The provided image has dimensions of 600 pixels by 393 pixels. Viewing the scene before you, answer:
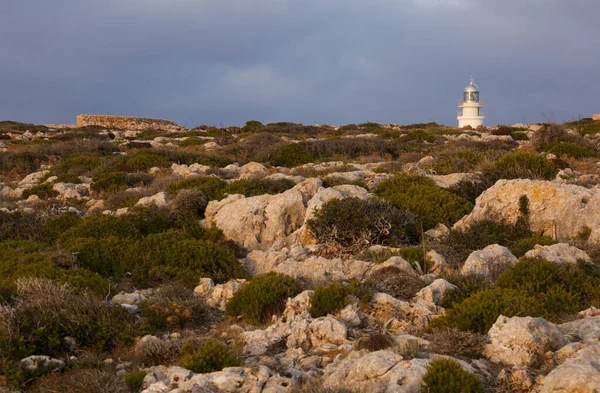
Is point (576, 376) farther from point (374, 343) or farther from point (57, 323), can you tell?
point (57, 323)

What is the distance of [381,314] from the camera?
7.23 metres

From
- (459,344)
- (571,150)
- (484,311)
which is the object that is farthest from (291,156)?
(459,344)

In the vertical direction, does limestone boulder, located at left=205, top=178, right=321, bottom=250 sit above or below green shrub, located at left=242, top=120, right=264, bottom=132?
below

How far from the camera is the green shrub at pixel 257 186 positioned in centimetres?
1429

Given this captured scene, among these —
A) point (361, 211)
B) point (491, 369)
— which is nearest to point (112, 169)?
point (361, 211)

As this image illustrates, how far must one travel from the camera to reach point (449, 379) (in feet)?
15.8

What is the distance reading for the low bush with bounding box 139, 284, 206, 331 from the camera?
7773mm

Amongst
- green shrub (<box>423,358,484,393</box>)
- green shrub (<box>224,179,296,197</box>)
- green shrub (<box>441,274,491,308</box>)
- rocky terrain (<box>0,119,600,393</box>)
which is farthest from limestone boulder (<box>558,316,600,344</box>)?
green shrub (<box>224,179,296,197</box>)

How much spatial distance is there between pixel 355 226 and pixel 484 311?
15.2ft

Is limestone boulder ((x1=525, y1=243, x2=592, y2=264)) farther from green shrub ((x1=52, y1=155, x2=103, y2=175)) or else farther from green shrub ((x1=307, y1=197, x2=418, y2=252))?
green shrub ((x1=52, y1=155, x2=103, y2=175))

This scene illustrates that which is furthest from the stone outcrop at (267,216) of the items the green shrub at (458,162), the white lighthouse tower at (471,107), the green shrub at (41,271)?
the white lighthouse tower at (471,107)

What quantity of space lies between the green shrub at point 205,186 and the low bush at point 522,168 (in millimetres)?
7039

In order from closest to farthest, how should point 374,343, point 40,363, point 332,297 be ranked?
1. point 374,343
2. point 40,363
3. point 332,297

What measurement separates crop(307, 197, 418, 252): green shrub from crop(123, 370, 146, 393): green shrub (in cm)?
575
